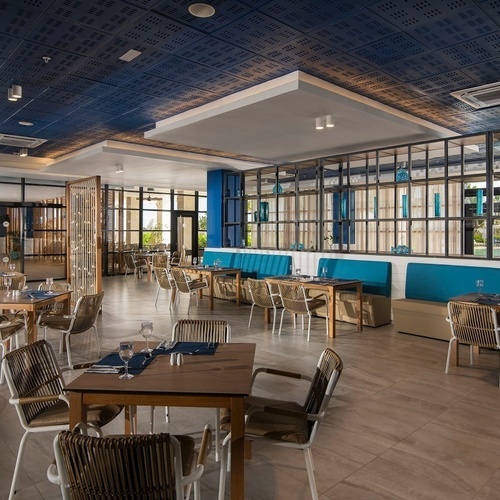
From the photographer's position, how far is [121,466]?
1802 millimetres

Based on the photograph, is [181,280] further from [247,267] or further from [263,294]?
[263,294]

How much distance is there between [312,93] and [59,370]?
424cm

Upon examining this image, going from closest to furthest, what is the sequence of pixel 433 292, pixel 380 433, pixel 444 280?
pixel 380 433 < pixel 444 280 < pixel 433 292

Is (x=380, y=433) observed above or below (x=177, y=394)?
below

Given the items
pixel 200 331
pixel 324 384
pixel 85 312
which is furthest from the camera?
pixel 85 312

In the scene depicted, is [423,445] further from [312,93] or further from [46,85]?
[46,85]

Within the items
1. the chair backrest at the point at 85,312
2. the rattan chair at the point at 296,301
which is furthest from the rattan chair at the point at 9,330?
the rattan chair at the point at 296,301

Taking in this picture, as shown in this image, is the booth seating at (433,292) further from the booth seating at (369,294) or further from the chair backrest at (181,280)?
the chair backrest at (181,280)

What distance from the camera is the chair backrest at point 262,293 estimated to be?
7.81m

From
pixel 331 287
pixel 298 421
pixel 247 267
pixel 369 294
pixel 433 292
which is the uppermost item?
pixel 247 267

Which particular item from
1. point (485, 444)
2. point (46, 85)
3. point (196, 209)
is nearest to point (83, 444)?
point (485, 444)

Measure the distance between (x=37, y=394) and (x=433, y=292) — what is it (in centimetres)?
618

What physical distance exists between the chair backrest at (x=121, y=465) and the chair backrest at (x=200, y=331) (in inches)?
76.8

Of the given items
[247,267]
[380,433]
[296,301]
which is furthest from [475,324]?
[247,267]
